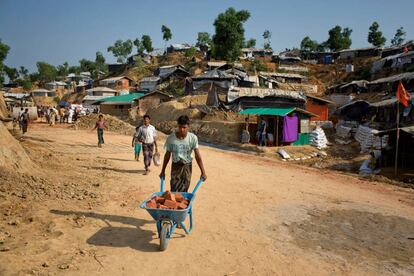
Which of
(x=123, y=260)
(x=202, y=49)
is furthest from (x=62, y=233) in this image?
(x=202, y=49)

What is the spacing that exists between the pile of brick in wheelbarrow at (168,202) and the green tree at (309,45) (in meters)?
77.7

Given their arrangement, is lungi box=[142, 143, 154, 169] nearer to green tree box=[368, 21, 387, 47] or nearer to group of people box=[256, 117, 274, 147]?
group of people box=[256, 117, 274, 147]

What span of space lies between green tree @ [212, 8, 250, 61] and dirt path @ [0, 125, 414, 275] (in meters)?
44.3

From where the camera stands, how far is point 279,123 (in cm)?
2041

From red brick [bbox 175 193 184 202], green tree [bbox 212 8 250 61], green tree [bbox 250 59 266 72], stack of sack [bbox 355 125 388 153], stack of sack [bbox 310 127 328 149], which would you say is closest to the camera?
red brick [bbox 175 193 184 202]

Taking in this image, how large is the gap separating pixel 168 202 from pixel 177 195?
40 centimetres

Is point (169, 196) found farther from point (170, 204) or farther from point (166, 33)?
point (166, 33)

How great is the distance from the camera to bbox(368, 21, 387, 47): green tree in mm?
68438

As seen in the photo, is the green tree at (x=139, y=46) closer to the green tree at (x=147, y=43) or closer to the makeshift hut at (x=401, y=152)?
the green tree at (x=147, y=43)

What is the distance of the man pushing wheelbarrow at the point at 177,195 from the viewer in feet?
15.1

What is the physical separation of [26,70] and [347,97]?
9374cm

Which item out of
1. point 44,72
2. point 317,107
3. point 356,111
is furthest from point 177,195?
point 44,72

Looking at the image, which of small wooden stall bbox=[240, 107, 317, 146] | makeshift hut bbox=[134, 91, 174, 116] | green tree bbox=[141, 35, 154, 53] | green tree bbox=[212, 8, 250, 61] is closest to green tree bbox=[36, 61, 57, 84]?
green tree bbox=[141, 35, 154, 53]

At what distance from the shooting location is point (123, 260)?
14.4 ft
